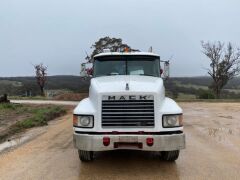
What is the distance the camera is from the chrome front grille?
8164mm

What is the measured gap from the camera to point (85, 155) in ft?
29.5

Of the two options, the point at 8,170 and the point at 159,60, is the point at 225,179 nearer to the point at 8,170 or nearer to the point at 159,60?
the point at 159,60

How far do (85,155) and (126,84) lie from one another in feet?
5.77

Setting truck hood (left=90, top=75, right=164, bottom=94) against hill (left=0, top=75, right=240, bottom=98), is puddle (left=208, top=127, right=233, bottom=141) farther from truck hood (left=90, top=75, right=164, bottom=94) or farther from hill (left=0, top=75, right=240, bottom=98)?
hill (left=0, top=75, right=240, bottom=98)

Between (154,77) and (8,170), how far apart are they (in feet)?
12.3

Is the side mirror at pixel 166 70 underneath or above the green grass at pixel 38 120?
above

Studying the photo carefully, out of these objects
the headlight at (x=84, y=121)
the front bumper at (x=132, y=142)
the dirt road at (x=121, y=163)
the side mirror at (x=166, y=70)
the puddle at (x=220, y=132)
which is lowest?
the dirt road at (x=121, y=163)

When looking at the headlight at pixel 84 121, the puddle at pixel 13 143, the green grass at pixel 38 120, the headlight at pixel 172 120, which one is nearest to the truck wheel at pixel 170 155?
the headlight at pixel 172 120

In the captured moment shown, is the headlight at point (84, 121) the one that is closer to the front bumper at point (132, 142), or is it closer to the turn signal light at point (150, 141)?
the front bumper at point (132, 142)

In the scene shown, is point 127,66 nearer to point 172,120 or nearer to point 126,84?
point 126,84

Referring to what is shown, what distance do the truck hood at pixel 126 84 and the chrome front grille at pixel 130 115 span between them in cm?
23

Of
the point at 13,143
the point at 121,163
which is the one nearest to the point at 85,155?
the point at 121,163

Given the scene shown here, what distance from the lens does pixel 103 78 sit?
9.66m

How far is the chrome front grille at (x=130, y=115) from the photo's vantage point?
321 inches
